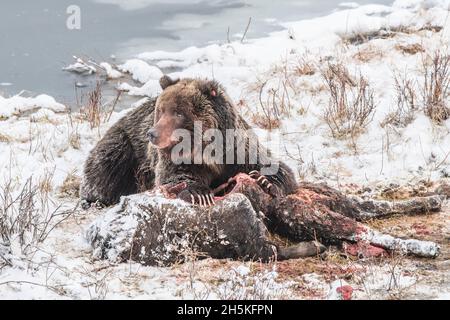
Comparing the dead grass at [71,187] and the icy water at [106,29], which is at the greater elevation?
the icy water at [106,29]

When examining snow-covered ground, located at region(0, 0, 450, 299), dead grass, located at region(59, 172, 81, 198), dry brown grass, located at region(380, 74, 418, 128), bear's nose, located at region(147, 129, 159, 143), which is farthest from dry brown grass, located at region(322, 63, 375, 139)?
bear's nose, located at region(147, 129, 159, 143)

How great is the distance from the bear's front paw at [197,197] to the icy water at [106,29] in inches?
226

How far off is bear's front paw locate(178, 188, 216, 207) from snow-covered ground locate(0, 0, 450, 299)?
501 mm

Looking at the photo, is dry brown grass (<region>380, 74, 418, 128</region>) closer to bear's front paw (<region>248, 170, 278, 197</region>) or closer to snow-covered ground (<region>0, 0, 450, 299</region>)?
snow-covered ground (<region>0, 0, 450, 299</region>)

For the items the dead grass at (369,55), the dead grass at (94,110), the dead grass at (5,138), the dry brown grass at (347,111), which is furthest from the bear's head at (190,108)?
the dead grass at (369,55)

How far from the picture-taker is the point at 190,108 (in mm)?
5527

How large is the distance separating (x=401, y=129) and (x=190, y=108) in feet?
11.0

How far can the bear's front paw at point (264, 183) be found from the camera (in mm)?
5574

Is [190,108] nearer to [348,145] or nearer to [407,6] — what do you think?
[348,145]

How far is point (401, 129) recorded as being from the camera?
7.98 metres

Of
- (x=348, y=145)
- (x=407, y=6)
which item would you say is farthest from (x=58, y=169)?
(x=407, y=6)

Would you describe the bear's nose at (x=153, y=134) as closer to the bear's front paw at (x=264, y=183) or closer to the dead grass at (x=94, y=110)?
the bear's front paw at (x=264, y=183)

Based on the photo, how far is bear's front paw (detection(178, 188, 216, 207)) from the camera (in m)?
5.20

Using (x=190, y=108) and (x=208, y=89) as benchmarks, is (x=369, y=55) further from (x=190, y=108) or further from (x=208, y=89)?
(x=190, y=108)
